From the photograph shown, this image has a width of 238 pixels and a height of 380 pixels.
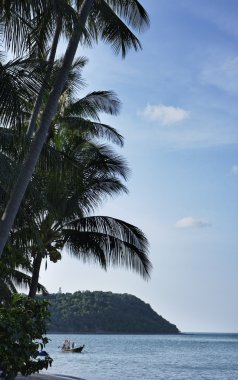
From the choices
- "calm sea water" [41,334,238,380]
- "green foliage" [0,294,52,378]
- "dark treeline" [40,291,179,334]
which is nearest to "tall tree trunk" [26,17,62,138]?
"green foliage" [0,294,52,378]

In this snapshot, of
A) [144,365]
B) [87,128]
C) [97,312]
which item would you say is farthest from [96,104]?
[97,312]

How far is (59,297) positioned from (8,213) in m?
107

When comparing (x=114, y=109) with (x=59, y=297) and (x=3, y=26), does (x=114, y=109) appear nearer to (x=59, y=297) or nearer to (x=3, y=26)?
(x=3, y=26)

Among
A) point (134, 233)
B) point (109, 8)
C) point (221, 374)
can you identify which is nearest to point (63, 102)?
point (134, 233)

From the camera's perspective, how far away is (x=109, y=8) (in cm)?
1221

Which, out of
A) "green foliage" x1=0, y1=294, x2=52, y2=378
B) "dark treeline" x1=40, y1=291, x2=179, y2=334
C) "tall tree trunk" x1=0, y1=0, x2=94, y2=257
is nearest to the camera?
"tall tree trunk" x1=0, y1=0, x2=94, y2=257

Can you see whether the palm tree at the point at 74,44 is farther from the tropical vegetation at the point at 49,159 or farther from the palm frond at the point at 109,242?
the palm frond at the point at 109,242

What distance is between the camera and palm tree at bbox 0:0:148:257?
388 inches

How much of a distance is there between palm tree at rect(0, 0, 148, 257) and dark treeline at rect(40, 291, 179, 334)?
99.4m

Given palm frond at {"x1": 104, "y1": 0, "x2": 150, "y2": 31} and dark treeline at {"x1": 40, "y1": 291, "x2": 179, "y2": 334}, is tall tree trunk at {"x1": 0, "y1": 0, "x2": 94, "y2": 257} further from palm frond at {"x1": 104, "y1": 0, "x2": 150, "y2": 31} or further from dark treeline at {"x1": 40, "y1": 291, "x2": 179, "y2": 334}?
dark treeline at {"x1": 40, "y1": 291, "x2": 179, "y2": 334}

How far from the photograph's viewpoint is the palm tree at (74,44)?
388 inches

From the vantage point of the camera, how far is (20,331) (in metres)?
10.2

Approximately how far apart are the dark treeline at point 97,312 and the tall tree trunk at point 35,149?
101 metres

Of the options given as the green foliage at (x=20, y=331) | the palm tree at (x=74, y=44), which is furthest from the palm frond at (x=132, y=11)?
the green foliage at (x=20, y=331)
